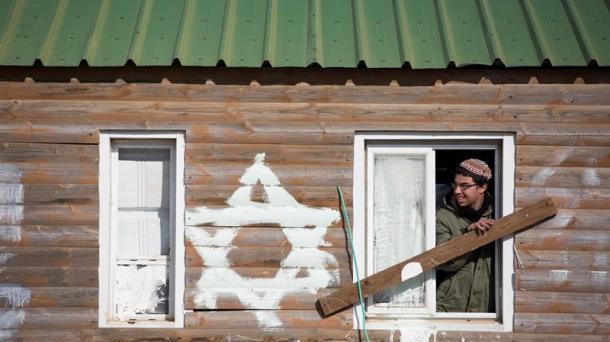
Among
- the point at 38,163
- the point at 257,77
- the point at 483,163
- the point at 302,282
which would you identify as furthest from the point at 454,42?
the point at 38,163

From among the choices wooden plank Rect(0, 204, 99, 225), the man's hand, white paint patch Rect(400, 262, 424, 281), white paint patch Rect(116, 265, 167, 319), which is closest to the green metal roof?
wooden plank Rect(0, 204, 99, 225)

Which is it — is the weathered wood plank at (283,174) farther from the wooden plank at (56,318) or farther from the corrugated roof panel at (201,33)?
the wooden plank at (56,318)

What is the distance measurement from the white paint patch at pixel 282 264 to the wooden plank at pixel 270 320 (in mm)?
38

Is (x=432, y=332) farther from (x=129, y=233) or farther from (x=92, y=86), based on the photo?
(x=92, y=86)

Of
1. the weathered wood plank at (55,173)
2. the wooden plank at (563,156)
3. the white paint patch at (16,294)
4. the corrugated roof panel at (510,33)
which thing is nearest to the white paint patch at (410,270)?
the wooden plank at (563,156)

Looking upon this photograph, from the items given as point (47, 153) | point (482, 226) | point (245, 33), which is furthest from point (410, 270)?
point (47, 153)

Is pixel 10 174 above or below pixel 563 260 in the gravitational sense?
above

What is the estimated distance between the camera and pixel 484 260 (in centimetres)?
714

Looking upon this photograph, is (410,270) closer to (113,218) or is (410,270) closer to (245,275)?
(245,275)

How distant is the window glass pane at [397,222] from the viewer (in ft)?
23.1

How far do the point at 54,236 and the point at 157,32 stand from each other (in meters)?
1.99

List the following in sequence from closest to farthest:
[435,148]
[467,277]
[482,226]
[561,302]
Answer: [482,226] → [561,302] → [435,148] → [467,277]

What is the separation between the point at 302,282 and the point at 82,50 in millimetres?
2744

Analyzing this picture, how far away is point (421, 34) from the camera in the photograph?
700 centimetres
